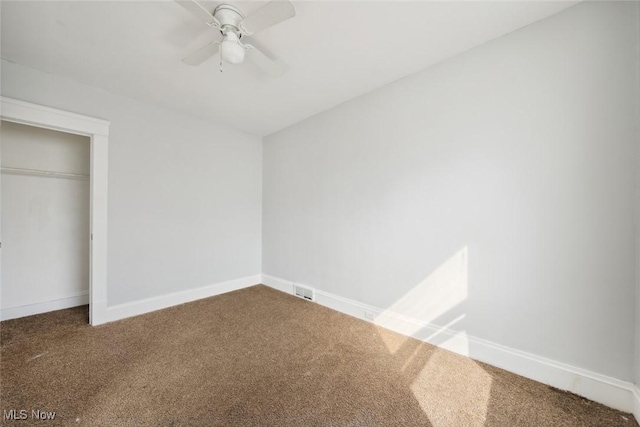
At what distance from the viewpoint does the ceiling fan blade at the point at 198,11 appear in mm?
1346

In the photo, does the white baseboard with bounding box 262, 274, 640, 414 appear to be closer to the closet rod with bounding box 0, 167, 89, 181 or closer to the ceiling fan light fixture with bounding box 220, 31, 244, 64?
the ceiling fan light fixture with bounding box 220, 31, 244, 64

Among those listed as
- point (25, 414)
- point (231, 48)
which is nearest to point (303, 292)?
point (25, 414)

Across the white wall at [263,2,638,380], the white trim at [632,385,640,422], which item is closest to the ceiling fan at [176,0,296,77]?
the white wall at [263,2,638,380]

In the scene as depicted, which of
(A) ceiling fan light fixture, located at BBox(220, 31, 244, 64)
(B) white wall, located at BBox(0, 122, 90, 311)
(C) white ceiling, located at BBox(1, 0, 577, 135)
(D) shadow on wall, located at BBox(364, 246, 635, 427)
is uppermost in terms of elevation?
(C) white ceiling, located at BBox(1, 0, 577, 135)

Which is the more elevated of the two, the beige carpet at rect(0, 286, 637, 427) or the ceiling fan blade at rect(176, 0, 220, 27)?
the ceiling fan blade at rect(176, 0, 220, 27)

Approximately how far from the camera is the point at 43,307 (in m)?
2.85

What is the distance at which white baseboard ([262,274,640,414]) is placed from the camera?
1463mm

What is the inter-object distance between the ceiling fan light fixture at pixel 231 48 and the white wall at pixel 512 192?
150cm

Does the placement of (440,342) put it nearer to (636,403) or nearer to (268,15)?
(636,403)

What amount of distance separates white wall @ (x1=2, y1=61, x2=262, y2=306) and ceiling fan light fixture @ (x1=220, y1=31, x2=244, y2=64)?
1.89 metres

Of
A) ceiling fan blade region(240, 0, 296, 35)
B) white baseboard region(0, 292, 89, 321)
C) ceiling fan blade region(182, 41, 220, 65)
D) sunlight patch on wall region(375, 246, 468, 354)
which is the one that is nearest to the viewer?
ceiling fan blade region(240, 0, 296, 35)

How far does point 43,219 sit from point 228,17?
3254 millimetres

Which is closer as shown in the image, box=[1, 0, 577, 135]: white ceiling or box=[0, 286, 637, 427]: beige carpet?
box=[0, 286, 637, 427]: beige carpet

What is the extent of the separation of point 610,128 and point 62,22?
3.70 metres
